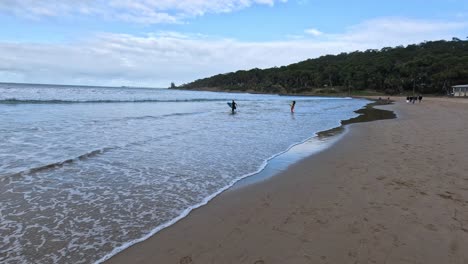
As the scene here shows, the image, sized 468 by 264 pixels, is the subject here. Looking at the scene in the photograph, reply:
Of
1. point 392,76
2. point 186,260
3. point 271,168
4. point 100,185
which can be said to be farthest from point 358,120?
point 392,76

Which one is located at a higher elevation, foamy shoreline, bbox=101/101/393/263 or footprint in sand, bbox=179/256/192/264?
footprint in sand, bbox=179/256/192/264

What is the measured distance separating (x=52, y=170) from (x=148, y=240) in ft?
17.0

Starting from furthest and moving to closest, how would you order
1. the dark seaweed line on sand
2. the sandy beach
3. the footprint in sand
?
1. the dark seaweed line on sand
2. the sandy beach
3. the footprint in sand

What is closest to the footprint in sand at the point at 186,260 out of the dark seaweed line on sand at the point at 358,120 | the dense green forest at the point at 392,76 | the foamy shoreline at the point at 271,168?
the foamy shoreline at the point at 271,168

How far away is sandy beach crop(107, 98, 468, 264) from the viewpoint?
405cm

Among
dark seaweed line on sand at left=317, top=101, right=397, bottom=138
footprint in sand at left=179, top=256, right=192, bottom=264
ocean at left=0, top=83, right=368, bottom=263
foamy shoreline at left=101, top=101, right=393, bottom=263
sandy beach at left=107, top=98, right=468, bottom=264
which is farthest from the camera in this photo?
dark seaweed line on sand at left=317, top=101, right=397, bottom=138

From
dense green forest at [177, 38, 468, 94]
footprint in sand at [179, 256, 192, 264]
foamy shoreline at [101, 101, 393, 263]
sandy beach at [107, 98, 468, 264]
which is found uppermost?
dense green forest at [177, 38, 468, 94]

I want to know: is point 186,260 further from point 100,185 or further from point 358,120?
point 358,120

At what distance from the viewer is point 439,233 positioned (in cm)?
460

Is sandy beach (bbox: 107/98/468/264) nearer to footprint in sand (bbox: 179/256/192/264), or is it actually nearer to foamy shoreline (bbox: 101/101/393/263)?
footprint in sand (bbox: 179/256/192/264)

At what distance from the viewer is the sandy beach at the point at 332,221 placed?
405cm

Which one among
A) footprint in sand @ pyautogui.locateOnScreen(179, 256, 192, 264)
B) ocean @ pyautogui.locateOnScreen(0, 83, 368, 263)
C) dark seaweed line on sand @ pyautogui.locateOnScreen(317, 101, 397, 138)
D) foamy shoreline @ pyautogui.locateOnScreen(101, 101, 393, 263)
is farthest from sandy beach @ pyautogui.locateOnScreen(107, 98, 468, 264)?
dark seaweed line on sand @ pyautogui.locateOnScreen(317, 101, 397, 138)

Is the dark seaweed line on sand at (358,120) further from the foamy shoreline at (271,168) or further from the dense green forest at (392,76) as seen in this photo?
the dense green forest at (392,76)

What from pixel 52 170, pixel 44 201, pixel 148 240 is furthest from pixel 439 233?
pixel 52 170
